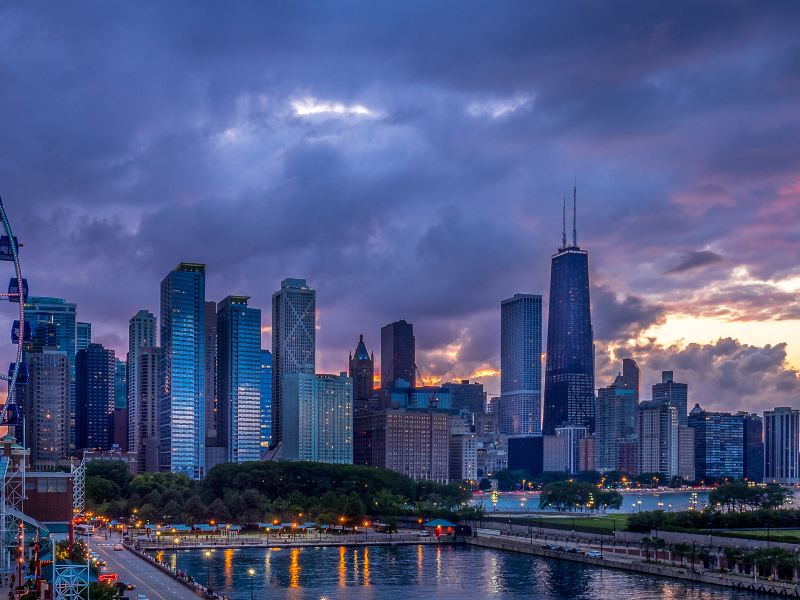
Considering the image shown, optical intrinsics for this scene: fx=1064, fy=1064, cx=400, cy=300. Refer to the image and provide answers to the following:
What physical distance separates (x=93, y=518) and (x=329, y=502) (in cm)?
3849

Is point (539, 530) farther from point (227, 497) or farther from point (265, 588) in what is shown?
point (265, 588)

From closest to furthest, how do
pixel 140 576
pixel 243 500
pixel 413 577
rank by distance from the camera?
pixel 140 576 → pixel 413 577 → pixel 243 500

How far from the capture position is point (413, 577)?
11350 centimetres

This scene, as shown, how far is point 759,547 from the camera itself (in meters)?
113

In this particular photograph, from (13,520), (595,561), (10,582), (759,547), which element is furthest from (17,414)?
(759,547)

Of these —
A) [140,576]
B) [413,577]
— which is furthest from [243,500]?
[140,576]

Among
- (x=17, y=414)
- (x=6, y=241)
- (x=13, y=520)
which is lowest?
(x=13, y=520)

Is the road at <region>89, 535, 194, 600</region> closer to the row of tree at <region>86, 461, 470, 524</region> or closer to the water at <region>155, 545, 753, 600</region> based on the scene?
the water at <region>155, 545, 753, 600</region>

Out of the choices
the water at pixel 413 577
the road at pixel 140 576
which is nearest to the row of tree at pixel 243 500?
the water at pixel 413 577

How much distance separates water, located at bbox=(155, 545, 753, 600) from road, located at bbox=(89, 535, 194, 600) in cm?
505

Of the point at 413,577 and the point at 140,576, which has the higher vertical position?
the point at 140,576

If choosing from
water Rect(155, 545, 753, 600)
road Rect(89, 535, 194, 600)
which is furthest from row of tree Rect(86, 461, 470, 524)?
road Rect(89, 535, 194, 600)

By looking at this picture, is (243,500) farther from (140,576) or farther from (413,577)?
(140,576)

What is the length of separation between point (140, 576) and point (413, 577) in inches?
1137
